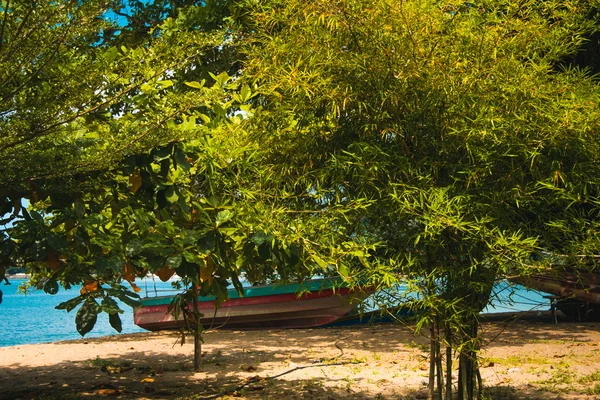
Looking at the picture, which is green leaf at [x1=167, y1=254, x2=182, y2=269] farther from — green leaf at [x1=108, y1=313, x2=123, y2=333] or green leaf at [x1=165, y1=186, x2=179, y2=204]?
green leaf at [x1=165, y1=186, x2=179, y2=204]

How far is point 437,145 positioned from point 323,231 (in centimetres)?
99

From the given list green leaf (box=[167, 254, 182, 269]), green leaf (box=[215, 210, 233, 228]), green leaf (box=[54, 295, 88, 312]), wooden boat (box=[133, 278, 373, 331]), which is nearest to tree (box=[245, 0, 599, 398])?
green leaf (box=[215, 210, 233, 228])

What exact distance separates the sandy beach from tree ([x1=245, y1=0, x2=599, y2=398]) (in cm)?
77

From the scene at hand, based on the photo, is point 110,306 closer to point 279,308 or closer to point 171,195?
point 171,195

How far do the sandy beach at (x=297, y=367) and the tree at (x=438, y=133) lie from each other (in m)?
0.77

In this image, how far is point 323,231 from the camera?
14.0 ft

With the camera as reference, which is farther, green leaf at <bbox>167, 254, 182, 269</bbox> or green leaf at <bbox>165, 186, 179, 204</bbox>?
green leaf at <bbox>165, 186, 179, 204</bbox>

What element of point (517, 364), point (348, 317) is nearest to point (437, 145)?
point (517, 364)

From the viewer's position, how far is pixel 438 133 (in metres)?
4.26

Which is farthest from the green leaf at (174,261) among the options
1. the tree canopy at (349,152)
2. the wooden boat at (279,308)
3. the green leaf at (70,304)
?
the wooden boat at (279,308)

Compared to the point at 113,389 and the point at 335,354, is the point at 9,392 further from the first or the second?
the point at 335,354

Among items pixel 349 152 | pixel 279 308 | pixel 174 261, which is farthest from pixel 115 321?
pixel 279 308

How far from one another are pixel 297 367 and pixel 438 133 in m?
4.37

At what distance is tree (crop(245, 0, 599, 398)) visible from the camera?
401cm
